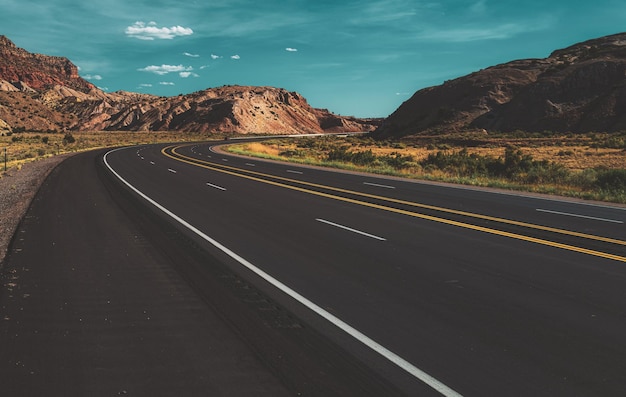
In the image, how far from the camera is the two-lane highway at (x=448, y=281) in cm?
449

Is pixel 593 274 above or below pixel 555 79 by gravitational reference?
below

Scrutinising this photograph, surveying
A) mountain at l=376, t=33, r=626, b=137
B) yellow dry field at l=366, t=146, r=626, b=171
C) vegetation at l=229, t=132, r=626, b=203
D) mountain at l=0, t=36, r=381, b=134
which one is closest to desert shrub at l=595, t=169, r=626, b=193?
vegetation at l=229, t=132, r=626, b=203

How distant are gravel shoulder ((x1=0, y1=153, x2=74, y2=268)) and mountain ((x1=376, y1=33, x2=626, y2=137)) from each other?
65966mm

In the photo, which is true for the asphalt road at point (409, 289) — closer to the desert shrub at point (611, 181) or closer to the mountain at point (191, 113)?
the desert shrub at point (611, 181)

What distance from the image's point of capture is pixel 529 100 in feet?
265

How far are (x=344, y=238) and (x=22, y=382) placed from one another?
683 cm

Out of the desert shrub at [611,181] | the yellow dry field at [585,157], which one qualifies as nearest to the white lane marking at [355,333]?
the desert shrub at [611,181]

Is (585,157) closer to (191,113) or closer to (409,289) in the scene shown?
(409,289)

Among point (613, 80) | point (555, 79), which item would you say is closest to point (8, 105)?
point (555, 79)

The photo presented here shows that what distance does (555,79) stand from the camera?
82125 mm

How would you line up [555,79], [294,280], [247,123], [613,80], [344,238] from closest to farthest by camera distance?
[294,280] < [344,238] < [613,80] < [555,79] < [247,123]

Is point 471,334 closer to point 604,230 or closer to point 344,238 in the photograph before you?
point 344,238

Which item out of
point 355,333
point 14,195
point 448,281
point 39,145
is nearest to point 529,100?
point 39,145

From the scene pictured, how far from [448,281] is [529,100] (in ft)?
272
